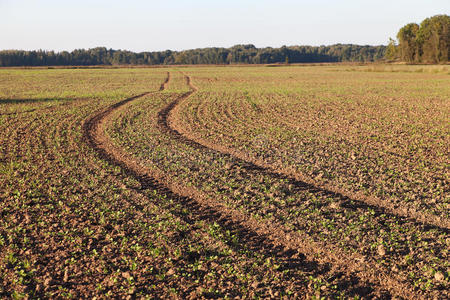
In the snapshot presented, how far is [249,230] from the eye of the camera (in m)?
7.69

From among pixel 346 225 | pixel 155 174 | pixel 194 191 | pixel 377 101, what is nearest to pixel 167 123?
pixel 155 174

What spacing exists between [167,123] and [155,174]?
908 centimetres

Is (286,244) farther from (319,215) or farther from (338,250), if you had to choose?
(319,215)

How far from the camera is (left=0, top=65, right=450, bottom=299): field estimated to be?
602 centimetres

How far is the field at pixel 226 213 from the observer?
19.7 ft

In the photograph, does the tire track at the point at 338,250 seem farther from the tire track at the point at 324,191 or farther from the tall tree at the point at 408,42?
the tall tree at the point at 408,42

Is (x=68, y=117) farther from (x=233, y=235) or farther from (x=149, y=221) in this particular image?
(x=233, y=235)

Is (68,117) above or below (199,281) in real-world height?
above

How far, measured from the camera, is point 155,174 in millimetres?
11336

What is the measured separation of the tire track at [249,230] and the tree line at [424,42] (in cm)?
12361

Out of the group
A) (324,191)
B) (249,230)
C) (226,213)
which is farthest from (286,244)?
(324,191)

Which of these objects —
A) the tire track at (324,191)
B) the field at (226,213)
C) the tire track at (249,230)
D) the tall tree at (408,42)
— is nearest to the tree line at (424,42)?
the tall tree at (408,42)

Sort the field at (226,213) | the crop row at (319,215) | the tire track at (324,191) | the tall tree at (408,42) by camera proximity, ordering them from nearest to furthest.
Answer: the field at (226,213) → the crop row at (319,215) → the tire track at (324,191) → the tall tree at (408,42)

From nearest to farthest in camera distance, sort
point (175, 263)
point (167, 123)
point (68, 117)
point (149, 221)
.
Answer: point (175, 263)
point (149, 221)
point (167, 123)
point (68, 117)
